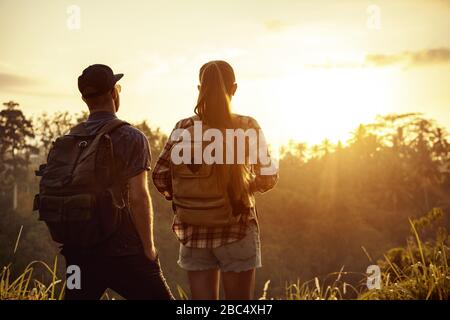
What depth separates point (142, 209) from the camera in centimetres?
278

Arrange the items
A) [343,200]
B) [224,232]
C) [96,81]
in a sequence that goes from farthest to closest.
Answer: [343,200] < [96,81] < [224,232]

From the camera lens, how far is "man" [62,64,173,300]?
9.08 feet

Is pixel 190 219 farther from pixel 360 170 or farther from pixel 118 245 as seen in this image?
pixel 360 170

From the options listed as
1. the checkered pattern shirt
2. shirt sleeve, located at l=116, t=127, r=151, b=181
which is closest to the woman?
the checkered pattern shirt

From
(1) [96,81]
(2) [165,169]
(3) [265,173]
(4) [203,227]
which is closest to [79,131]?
(1) [96,81]

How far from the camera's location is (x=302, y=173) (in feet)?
192

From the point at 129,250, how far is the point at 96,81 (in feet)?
2.75

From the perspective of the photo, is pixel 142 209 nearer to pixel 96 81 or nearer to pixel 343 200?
pixel 96 81

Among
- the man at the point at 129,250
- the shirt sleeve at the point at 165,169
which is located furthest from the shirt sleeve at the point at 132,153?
the shirt sleeve at the point at 165,169

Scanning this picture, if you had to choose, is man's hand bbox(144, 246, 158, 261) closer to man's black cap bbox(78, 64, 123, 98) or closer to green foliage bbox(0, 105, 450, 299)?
man's black cap bbox(78, 64, 123, 98)

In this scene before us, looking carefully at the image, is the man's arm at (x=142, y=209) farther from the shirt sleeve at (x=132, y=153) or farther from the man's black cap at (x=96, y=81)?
the man's black cap at (x=96, y=81)

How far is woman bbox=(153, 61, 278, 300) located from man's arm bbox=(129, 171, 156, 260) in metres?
0.14

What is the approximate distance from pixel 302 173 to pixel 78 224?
56.2 m
